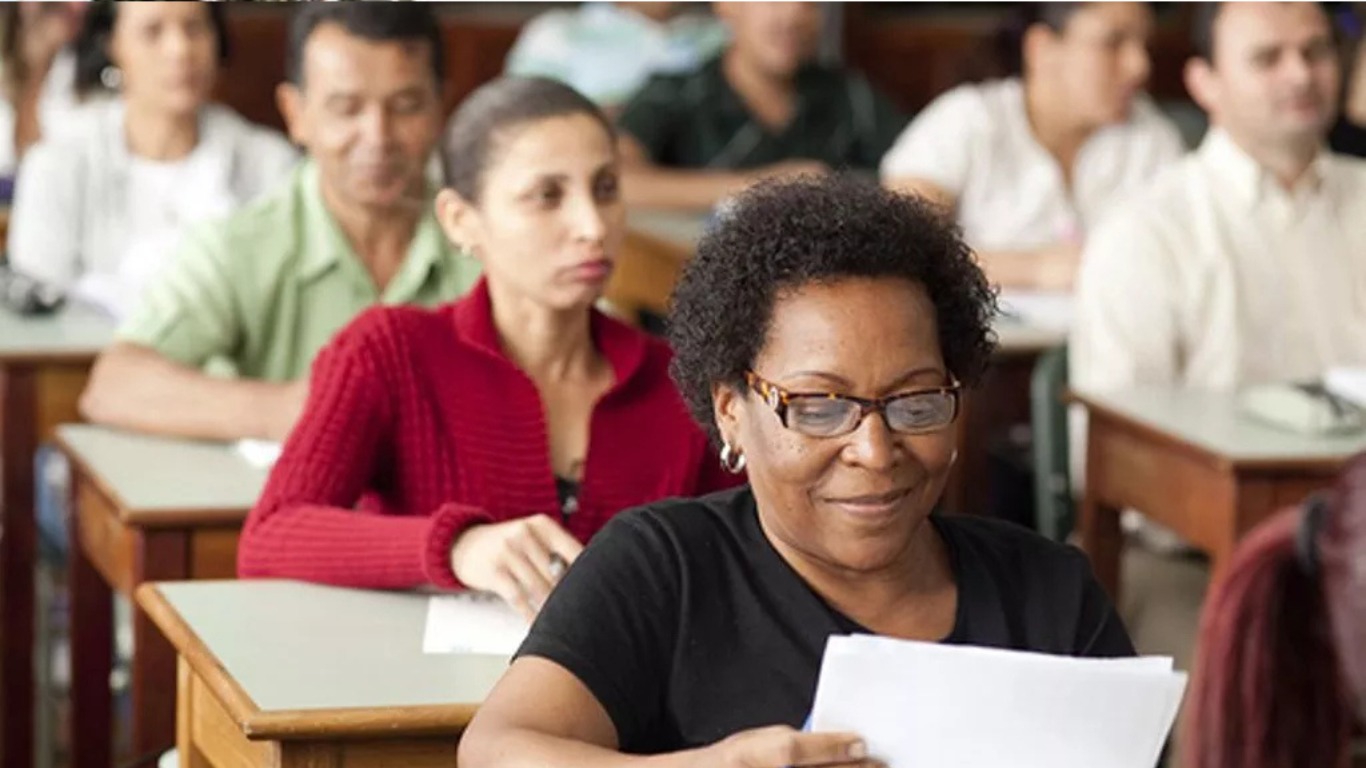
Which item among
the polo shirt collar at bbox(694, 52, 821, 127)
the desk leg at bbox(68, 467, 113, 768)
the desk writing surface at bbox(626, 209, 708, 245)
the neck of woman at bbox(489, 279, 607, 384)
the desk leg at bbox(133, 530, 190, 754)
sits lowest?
the desk leg at bbox(68, 467, 113, 768)

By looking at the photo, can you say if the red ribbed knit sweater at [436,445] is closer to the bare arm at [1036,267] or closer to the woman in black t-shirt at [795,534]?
the woman in black t-shirt at [795,534]

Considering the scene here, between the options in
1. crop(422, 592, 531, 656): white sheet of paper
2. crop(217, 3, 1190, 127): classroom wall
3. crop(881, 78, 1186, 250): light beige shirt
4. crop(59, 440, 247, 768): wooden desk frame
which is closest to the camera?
crop(422, 592, 531, 656): white sheet of paper

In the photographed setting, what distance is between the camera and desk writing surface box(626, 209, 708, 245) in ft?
16.9

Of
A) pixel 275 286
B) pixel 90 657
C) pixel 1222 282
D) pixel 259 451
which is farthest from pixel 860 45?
pixel 259 451

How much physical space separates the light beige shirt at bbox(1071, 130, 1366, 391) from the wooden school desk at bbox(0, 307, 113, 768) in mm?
1566

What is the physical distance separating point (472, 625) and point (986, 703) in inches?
32.5

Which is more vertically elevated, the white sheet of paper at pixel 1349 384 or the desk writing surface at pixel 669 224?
the white sheet of paper at pixel 1349 384

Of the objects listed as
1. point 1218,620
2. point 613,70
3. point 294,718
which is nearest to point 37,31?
point 613,70

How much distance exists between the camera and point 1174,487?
356cm

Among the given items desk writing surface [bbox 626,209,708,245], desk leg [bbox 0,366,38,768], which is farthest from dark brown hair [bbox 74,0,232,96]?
desk leg [bbox 0,366,38,768]

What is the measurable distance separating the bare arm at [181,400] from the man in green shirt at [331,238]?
4 cm

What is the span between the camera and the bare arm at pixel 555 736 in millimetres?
1710

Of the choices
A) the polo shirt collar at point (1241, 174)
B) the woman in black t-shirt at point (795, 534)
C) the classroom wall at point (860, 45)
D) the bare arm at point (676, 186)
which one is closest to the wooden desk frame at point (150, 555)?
the woman in black t-shirt at point (795, 534)

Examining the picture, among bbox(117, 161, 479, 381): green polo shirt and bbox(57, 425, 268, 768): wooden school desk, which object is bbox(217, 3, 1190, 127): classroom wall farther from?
bbox(57, 425, 268, 768): wooden school desk
